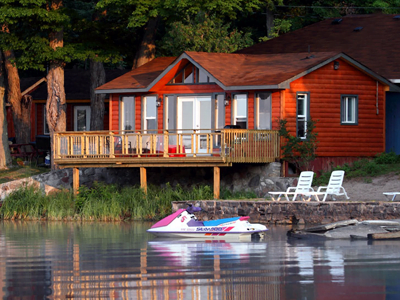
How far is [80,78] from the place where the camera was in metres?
44.8

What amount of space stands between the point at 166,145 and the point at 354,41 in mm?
12533

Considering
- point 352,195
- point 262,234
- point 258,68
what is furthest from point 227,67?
point 262,234

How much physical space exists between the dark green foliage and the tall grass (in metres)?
2.05

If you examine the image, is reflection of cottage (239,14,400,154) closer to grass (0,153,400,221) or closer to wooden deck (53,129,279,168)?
grass (0,153,400,221)

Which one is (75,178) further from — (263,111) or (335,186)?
(335,186)

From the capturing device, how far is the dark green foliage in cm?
2884

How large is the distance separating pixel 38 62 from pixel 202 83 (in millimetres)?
7504

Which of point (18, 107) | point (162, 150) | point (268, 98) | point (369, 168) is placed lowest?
point (369, 168)

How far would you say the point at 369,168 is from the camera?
2878 centimetres

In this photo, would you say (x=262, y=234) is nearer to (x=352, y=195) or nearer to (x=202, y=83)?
(x=352, y=195)

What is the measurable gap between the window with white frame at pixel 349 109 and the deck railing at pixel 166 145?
10.6 ft

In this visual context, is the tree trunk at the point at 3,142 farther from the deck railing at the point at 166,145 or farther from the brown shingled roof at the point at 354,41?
the brown shingled roof at the point at 354,41

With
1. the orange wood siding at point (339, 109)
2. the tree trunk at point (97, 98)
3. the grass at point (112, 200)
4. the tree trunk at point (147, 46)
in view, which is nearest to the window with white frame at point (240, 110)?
the orange wood siding at point (339, 109)

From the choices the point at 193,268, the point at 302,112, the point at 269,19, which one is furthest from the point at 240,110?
the point at 269,19
